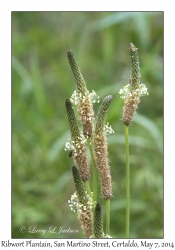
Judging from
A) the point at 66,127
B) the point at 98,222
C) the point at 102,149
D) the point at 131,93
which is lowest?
the point at 98,222

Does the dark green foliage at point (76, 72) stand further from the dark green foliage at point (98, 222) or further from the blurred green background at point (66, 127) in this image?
the blurred green background at point (66, 127)

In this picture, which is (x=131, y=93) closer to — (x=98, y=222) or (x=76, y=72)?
(x=76, y=72)

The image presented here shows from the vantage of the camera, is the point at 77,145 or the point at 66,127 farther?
the point at 66,127

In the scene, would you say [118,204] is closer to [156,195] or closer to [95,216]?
[156,195]

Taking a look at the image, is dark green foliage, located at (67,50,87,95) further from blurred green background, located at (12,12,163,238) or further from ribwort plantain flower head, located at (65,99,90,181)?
blurred green background, located at (12,12,163,238)

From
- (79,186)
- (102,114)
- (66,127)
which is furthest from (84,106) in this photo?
(66,127)

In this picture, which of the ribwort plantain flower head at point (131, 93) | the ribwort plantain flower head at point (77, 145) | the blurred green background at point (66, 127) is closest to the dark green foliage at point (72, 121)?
the ribwort plantain flower head at point (77, 145)

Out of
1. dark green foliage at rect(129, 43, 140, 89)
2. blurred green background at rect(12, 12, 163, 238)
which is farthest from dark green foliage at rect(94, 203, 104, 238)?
blurred green background at rect(12, 12, 163, 238)

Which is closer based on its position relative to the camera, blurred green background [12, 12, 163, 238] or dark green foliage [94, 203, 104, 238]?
dark green foliage [94, 203, 104, 238]
